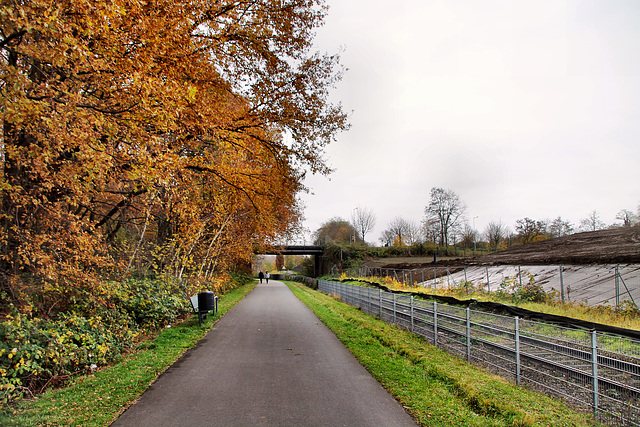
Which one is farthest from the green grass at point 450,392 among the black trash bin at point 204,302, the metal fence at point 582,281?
the metal fence at point 582,281

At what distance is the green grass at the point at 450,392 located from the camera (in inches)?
183

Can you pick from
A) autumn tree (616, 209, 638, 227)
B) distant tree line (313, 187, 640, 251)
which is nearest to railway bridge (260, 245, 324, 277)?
distant tree line (313, 187, 640, 251)

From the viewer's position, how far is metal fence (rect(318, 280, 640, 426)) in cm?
481

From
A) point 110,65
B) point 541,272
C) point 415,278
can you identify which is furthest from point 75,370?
point 415,278

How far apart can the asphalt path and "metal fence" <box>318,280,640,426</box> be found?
2.57 meters

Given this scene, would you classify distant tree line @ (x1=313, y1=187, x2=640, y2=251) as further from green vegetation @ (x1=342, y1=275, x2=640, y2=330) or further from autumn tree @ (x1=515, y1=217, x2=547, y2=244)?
green vegetation @ (x1=342, y1=275, x2=640, y2=330)

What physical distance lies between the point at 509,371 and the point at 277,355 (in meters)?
4.58

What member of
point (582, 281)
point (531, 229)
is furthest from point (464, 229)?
point (582, 281)

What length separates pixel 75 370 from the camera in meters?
6.53

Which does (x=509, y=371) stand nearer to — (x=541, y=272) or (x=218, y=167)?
(x=218, y=167)

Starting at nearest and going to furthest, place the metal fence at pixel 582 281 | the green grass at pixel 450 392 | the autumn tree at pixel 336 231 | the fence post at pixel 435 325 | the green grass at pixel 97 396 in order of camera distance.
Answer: the green grass at pixel 97 396 → the green grass at pixel 450 392 → the fence post at pixel 435 325 → the metal fence at pixel 582 281 → the autumn tree at pixel 336 231

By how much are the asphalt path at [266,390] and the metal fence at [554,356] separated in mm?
2575

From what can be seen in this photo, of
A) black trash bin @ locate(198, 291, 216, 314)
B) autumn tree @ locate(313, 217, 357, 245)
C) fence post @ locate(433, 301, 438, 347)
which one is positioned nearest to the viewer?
fence post @ locate(433, 301, 438, 347)

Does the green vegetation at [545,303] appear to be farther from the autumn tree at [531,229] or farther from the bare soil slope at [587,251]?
the autumn tree at [531,229]
